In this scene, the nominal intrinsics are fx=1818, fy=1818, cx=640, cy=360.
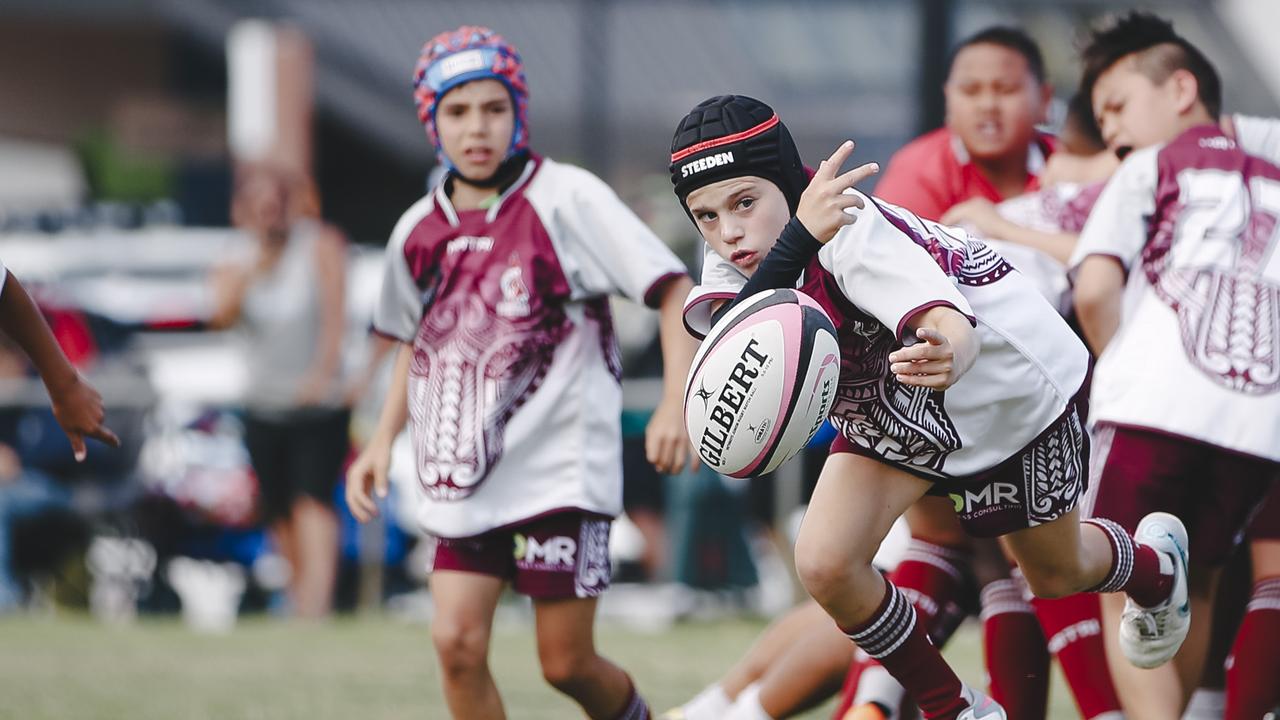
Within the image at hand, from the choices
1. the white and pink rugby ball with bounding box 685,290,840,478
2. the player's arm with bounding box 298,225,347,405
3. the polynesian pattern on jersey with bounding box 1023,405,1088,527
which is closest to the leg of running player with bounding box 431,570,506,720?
the white and pink rugby ball with bounding box 685,290,840,478

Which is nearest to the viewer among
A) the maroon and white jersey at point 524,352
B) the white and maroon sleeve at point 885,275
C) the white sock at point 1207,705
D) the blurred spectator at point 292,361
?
the white and maroon sleeve at point 885,275

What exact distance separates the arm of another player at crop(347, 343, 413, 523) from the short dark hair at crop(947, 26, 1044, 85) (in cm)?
175

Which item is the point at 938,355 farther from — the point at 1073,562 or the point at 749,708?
the point at 749,708

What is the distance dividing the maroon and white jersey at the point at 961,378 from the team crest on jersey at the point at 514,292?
91cm

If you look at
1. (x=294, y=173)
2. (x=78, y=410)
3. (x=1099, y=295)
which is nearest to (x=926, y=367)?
(x=1099, y=295)

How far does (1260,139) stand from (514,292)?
75.5 inches

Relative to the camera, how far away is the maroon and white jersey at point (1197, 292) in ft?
14.2

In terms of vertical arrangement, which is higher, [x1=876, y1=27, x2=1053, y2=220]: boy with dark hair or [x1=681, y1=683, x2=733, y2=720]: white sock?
[x1=876, y1=27, x2=1053, y2=220]: boy with dark hair

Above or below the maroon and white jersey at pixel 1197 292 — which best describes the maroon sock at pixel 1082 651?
below

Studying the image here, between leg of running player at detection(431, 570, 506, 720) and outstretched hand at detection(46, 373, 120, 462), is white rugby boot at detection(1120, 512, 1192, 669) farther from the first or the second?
outstretched hand at detection(46, 373, 120, 462)

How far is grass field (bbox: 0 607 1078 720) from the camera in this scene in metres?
6.12

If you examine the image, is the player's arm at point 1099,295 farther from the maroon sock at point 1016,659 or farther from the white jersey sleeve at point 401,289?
the white jersey sleeve at point 401,289

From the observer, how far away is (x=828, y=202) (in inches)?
137

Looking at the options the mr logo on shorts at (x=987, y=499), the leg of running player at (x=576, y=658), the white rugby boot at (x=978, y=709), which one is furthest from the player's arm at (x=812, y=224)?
the leg of running player at (x=576, y=658)
